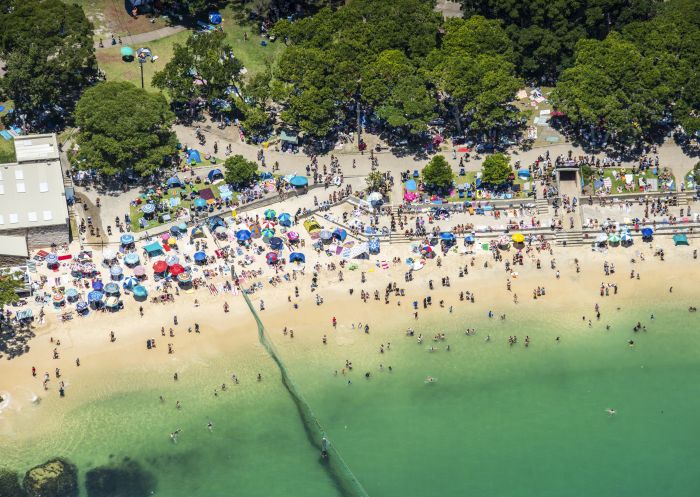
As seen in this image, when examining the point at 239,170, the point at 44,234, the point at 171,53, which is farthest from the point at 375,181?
the point at 44,234

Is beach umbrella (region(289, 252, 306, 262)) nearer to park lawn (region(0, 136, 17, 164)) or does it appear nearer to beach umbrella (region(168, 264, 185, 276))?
beach umbrella (region(168, 264, 185, 276))

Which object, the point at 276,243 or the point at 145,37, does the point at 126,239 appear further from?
the point at 145,37

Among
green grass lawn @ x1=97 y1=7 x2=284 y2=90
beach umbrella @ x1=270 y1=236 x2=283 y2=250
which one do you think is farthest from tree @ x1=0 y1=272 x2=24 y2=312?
green grass lawn @ x1=97 y1=7 x2=284 y2=90

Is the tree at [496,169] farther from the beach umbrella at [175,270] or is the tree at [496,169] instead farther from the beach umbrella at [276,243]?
the beach umbrella at [175,270]

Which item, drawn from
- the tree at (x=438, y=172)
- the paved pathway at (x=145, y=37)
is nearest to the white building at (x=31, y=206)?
the paved pathway at (x=145, y=37)

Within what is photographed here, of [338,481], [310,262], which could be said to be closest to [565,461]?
[338,481]

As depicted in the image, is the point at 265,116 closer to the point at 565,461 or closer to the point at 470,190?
the point at 470,190
